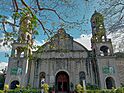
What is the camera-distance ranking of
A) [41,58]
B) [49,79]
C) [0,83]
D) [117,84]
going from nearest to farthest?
[117,84] < [49,79] < [41,58] < [0,83]

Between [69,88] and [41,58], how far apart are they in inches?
256

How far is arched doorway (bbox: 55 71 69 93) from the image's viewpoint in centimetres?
2193

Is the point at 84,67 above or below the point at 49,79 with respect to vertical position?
above

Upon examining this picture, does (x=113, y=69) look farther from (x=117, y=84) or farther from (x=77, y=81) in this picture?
(x=77, y=81)

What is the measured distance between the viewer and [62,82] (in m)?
22.8

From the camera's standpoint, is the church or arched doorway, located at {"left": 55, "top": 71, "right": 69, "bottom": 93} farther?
arched doorway, located at {"left": 55, "top": 71, "right": 69, "bottom": 93}

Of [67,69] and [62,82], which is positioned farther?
[62,82]

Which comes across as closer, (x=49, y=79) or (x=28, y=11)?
(x=28, y=11)

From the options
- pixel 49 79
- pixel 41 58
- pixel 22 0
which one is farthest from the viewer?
pixel 41 58

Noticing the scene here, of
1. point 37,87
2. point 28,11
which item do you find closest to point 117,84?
point 37,87

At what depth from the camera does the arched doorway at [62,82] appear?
71.9 feet

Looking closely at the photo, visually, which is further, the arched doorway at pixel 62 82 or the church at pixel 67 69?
the arched doorway at pixel 62 82

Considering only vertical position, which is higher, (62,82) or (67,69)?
(67,69)

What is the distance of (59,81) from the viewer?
2302cm
